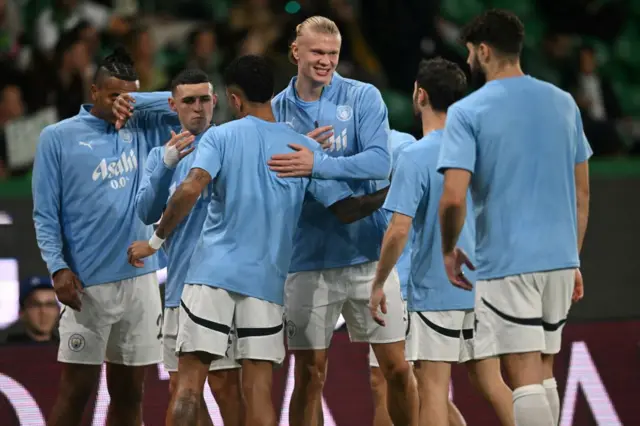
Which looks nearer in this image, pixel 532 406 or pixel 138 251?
pixel 532 406

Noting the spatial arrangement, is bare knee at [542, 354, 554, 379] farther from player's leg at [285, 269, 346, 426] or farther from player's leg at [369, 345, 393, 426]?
player's leg at [369, 345, 393, 426]

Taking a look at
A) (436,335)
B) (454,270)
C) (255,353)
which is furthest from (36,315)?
(454,270)

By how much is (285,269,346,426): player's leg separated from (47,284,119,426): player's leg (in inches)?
43.4

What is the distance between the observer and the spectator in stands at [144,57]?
11.1 metres

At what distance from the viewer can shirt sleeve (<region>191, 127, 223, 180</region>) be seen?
19.6 ft

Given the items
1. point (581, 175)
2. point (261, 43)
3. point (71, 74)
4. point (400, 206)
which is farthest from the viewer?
point (261, 43)

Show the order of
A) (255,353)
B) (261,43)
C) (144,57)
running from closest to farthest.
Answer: (255,353) < (144,57) < (261,43)

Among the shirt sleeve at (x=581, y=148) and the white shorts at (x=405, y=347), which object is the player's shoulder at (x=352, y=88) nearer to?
the white shorts at (x=405, y=347)

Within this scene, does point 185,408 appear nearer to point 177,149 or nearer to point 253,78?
point 177,149

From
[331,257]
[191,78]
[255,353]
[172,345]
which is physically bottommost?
[172,345]

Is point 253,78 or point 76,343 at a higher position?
point 253,78

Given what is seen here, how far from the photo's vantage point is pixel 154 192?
644 centimetres

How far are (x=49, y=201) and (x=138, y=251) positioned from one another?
0.66 meters

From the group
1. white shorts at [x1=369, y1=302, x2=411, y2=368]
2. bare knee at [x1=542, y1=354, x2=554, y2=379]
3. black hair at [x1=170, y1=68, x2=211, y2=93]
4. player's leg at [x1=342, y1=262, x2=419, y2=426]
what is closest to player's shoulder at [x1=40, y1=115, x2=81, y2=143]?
black hair at [x1=170, y1=68, x2=211, y2=93]
